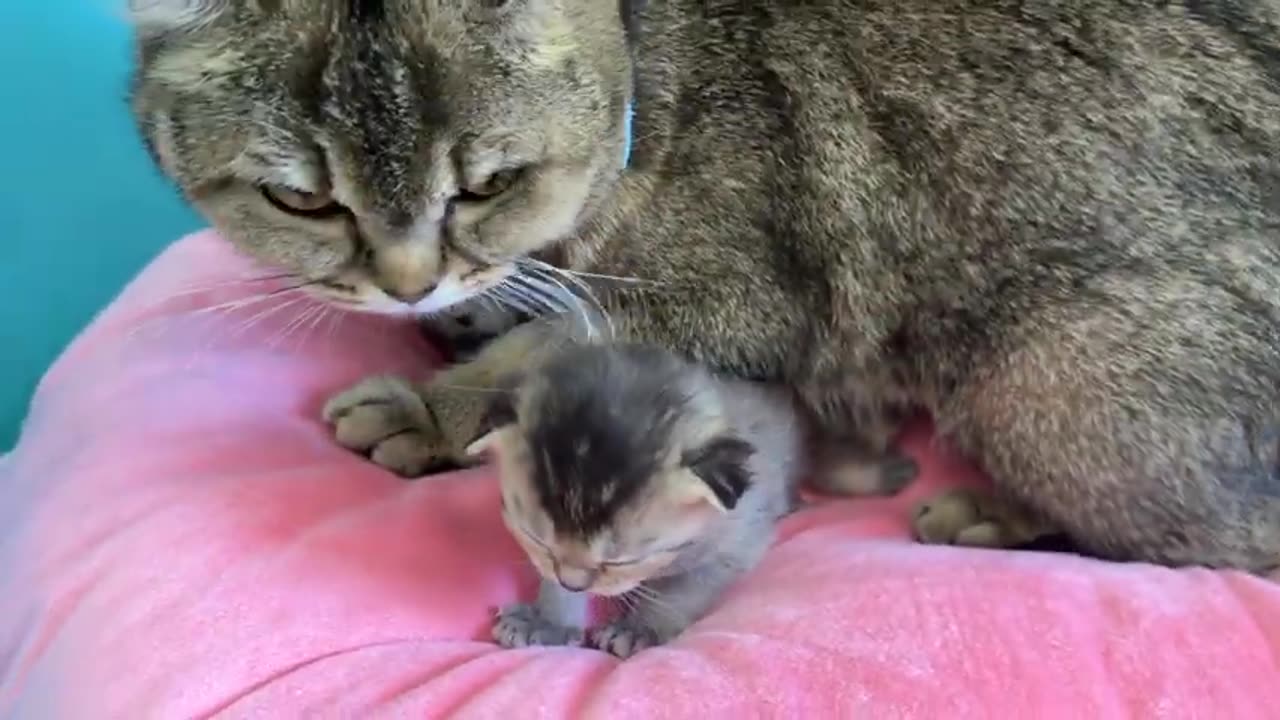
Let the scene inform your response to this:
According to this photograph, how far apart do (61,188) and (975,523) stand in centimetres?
143

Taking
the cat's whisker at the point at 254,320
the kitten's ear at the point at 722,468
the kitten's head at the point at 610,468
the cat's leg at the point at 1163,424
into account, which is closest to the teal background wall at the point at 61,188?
the cat's whisker at the point at 254,320

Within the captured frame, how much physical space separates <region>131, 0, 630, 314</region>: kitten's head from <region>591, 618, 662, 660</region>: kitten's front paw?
351 mm

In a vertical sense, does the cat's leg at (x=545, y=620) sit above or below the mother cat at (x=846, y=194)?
below

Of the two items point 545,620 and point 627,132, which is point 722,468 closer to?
point 545,620

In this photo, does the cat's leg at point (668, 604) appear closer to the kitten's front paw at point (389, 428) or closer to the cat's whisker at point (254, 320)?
the kitten's front paw at point (389, 428)

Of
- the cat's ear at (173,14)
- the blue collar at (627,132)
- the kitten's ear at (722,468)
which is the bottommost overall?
the kitten's ear at (722,468)

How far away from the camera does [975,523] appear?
1442 mm

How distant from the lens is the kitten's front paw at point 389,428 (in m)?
1.49

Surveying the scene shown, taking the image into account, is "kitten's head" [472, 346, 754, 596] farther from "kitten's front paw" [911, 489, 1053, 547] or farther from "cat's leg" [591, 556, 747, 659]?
"kitten's front paw" [911, 489, 1053, 547]

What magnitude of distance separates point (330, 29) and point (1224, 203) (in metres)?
0.87

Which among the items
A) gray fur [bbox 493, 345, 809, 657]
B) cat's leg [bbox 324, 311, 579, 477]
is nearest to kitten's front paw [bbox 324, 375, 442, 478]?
cat's leg [bbox 324, 311, 579, 477]

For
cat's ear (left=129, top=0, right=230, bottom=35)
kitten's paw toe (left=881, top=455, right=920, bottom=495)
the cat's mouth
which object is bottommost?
kitten's paw toe (left=881, top=455, right=920, bottom=495)

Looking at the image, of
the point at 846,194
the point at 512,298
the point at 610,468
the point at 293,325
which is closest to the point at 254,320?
the point at 293,325

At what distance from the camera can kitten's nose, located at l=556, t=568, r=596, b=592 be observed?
4.09 ft
